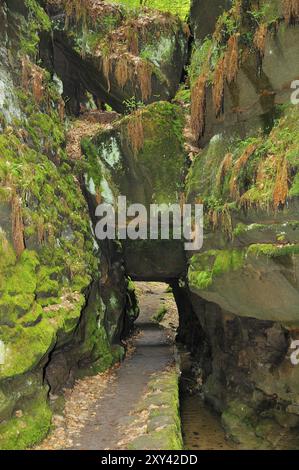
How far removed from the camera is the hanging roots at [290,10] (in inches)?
335

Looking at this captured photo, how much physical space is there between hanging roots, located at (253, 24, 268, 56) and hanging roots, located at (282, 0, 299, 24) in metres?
0.55

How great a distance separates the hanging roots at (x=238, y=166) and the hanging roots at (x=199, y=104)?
315cm

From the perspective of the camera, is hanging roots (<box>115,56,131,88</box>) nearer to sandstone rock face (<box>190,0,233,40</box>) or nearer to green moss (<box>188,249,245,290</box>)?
sandstone rock face (<box>190,0,233,40</box>)

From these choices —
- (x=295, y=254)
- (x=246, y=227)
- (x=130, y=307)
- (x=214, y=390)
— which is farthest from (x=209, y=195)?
(x=130, y=307)

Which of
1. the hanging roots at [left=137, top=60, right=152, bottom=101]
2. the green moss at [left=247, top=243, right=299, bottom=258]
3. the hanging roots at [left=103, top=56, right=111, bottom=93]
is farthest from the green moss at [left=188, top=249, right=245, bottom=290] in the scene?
the hanging roots at [left=103, top=56, right=111, bottom=93]

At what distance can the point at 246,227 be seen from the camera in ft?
29.2

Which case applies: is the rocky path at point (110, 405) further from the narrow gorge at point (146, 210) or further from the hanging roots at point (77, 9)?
the hanging roots at point (77, 9)

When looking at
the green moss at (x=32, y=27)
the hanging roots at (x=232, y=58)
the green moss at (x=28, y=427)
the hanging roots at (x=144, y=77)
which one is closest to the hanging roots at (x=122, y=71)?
the hanging roots at (x=144, y=77)

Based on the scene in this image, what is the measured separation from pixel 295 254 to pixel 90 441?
17.7 ft

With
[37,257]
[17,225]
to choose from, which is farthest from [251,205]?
[17,225]

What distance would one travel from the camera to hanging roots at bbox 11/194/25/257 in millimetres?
7746

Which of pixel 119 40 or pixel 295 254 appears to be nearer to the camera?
pixel 295 254

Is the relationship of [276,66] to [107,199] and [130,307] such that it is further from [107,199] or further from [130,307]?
[130,307]
